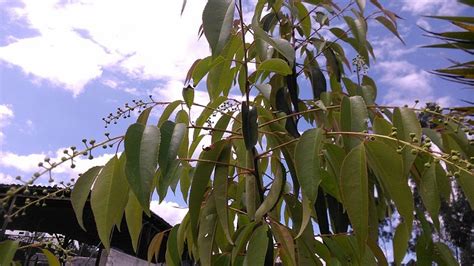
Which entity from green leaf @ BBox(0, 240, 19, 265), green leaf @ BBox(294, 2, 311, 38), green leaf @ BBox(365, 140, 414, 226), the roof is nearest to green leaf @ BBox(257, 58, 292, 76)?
green leaf @ BBox(365, 140, 414, 226)

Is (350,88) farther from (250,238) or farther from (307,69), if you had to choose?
(250,238)

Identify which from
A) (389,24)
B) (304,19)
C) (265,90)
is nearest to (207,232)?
(265,90)

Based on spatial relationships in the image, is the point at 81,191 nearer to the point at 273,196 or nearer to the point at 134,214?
the point at 134,214

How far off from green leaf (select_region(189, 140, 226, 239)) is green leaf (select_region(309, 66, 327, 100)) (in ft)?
1.23

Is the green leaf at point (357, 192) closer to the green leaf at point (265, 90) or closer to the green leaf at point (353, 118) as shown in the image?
the green leaf at point (353, 118)

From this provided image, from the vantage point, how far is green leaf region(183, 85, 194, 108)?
102 centimetres

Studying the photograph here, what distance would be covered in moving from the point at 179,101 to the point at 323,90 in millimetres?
356

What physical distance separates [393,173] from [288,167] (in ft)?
0.78

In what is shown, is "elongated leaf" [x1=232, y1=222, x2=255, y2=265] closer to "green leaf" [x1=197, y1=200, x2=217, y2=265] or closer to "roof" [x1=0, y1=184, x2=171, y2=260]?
"green leaf" [x1=197, y1=200, x2=217, y2=265]

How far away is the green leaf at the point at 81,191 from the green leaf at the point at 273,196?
0.30m

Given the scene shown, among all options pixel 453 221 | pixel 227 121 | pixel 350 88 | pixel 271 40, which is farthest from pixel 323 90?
pixel 453 221

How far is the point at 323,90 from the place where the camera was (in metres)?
1.21

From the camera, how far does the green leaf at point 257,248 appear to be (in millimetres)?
798

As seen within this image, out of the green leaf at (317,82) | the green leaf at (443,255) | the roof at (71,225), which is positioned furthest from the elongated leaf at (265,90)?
the roof at (71,225)
